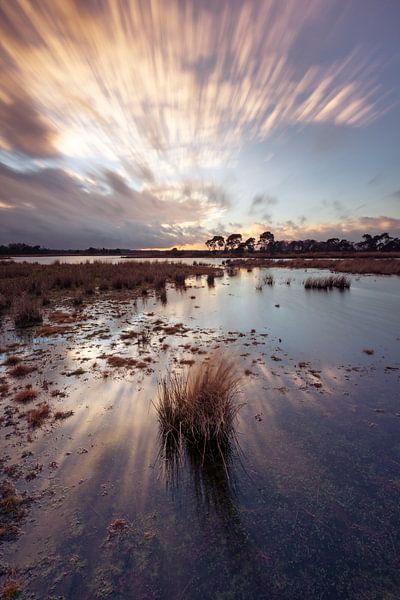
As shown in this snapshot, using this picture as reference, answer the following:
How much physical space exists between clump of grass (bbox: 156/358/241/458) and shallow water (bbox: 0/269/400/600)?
0.34 meters

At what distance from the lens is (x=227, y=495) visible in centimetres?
360

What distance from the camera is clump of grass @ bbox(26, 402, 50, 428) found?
5.10 metres

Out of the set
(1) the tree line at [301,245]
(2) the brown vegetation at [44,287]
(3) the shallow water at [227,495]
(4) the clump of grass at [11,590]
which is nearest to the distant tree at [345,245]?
(1) the tree line at [301,245]

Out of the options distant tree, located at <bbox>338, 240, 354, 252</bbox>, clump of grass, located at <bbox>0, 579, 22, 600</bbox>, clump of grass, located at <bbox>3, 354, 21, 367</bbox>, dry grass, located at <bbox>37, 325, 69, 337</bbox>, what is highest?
distant tree, located at <bbox>338, 240, 354, 252</bbox>

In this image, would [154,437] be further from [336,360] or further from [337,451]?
[336,360]

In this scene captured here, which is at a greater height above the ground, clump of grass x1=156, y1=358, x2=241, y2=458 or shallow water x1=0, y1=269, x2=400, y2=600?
clump of grass x1=156, y1=358, x2=241, y2=458

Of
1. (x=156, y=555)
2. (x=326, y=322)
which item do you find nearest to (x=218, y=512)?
(x=156, y=555)

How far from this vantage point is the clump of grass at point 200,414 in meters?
4.55

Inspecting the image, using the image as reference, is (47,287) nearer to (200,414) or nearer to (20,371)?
(20,371)

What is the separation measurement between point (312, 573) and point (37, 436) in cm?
458

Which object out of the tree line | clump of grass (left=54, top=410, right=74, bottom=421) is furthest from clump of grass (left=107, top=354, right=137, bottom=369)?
the tree line

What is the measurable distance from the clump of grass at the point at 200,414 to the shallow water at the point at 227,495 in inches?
13.3

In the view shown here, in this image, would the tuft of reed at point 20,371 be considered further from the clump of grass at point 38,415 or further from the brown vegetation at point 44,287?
the brown vegetation at point 44,287

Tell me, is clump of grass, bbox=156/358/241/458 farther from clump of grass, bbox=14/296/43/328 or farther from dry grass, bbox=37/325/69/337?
clump of grass, bbox=14/296/43/328
